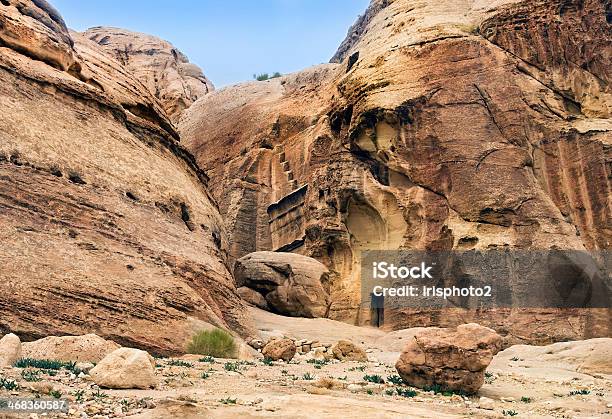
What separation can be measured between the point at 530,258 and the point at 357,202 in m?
12.0

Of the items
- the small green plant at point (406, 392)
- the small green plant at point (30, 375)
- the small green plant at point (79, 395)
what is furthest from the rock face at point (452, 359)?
the small green plant at point (30, 375)

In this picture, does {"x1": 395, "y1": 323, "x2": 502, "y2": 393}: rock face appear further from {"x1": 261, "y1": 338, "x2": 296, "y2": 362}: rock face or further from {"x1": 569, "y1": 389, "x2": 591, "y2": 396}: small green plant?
{"x1": 261, "y1": 338, "x2": 296, "y2": 362}: rock face

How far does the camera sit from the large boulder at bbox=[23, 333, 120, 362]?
51.1 ft

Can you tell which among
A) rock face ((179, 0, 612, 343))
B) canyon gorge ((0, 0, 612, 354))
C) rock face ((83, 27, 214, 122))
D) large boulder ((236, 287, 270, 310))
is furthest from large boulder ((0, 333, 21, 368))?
rock face ((83, 27, 214, 122))

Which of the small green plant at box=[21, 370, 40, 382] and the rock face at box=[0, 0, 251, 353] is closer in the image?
the small green plant at box=[21, 370, 40, 382]

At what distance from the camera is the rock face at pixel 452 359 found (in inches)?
590

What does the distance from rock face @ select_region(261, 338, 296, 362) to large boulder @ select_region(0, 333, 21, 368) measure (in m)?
8.76

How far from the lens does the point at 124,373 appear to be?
12.0 m

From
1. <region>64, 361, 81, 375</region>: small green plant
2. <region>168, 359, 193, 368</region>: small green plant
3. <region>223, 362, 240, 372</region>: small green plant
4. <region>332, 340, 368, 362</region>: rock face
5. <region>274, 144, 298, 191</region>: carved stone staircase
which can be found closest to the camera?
<region>64, 361, 81, 375</region>: small green plant

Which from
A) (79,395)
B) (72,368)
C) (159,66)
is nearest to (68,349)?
(72,368)

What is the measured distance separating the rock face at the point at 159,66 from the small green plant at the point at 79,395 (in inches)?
2274

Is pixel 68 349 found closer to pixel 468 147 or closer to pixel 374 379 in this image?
pixel 374 379

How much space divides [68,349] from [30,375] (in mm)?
3834

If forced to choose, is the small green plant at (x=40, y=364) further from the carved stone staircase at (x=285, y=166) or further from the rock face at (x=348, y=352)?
the carved stone staircase at (x=285, y=166)
